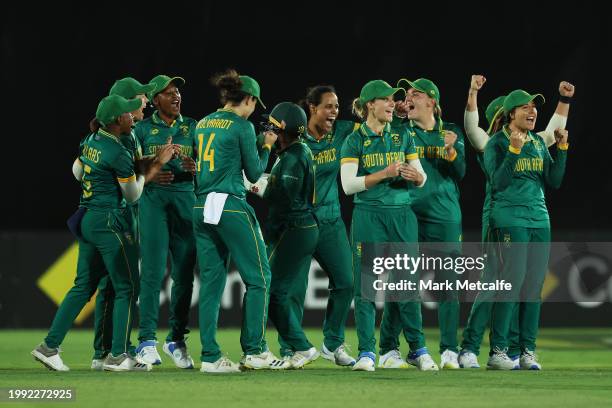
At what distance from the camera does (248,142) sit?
7000 millimetres

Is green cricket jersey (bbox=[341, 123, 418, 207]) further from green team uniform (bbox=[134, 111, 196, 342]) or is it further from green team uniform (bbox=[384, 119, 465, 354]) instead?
green team uniform (bbox=[134, 111, 196, 342])

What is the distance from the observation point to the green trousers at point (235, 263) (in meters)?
7.03

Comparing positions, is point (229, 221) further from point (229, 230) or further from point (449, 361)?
point (449, 361)

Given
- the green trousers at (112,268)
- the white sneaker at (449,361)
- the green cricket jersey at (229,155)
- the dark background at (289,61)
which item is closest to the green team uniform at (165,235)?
the green trousers at (112,268)

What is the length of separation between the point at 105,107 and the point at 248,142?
0.96 meters

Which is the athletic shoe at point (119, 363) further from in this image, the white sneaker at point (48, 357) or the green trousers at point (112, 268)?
the white sneaker at point (48, 357)

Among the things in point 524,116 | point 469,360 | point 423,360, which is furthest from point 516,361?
point 524,116

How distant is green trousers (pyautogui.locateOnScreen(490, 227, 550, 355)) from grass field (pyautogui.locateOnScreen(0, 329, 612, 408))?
0.30 meters

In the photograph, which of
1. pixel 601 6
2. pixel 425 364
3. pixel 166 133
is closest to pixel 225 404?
pixel 425 364

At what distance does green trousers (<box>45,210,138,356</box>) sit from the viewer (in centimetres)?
734

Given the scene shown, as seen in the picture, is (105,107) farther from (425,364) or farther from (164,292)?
(164,292)

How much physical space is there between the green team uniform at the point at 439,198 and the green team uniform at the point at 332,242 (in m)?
0.46

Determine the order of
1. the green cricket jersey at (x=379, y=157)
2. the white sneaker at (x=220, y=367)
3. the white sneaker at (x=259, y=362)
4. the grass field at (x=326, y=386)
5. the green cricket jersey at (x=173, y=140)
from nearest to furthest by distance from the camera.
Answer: the grass field at (x=326, y=386)
the white sneaker at (x=220, y=367)
the white sneaker at (x=259, y=362)
the green cricket jersey at (x=379, y=157)
the green cricket jersey at (x=173, y=140)

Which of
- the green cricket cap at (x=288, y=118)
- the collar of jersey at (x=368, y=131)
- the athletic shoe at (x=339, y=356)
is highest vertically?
the green cricket cap at (x=288, y=118)
